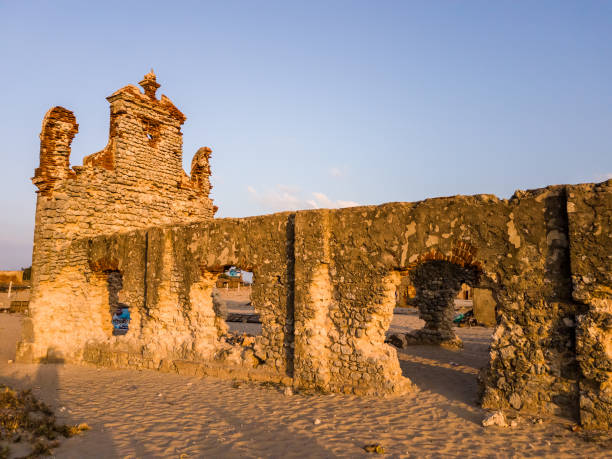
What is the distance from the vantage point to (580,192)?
496cm

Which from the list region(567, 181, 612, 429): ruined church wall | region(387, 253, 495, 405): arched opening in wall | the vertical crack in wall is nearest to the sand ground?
region(387, 253, 495, 405): arched opening in wall

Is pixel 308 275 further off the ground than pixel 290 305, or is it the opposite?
pixel 308 275

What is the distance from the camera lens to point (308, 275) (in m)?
6.78

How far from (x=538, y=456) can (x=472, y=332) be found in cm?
1034

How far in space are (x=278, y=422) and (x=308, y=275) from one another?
235 cm

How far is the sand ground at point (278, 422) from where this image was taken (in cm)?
441

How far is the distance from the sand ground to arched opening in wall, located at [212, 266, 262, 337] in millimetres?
1858

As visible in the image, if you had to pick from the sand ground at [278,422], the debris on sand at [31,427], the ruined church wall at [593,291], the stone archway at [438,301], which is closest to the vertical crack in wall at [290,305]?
the sand ground at [278,422]

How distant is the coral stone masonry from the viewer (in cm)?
499

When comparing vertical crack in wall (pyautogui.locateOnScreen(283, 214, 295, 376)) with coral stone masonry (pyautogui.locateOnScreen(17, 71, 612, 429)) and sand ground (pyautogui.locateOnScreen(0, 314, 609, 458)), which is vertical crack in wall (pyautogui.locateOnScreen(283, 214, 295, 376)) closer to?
coral stone masonry (pyautogui.locateOnScreen(17, 71, 612, 429))

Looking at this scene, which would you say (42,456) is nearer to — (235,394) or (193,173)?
(235,394)

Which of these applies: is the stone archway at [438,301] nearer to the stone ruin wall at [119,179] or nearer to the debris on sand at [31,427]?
the stone ruin wall at [119,179]

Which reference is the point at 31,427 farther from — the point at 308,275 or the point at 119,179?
the point at 119,179

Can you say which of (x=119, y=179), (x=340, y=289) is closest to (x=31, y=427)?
(x=340, y=289)
